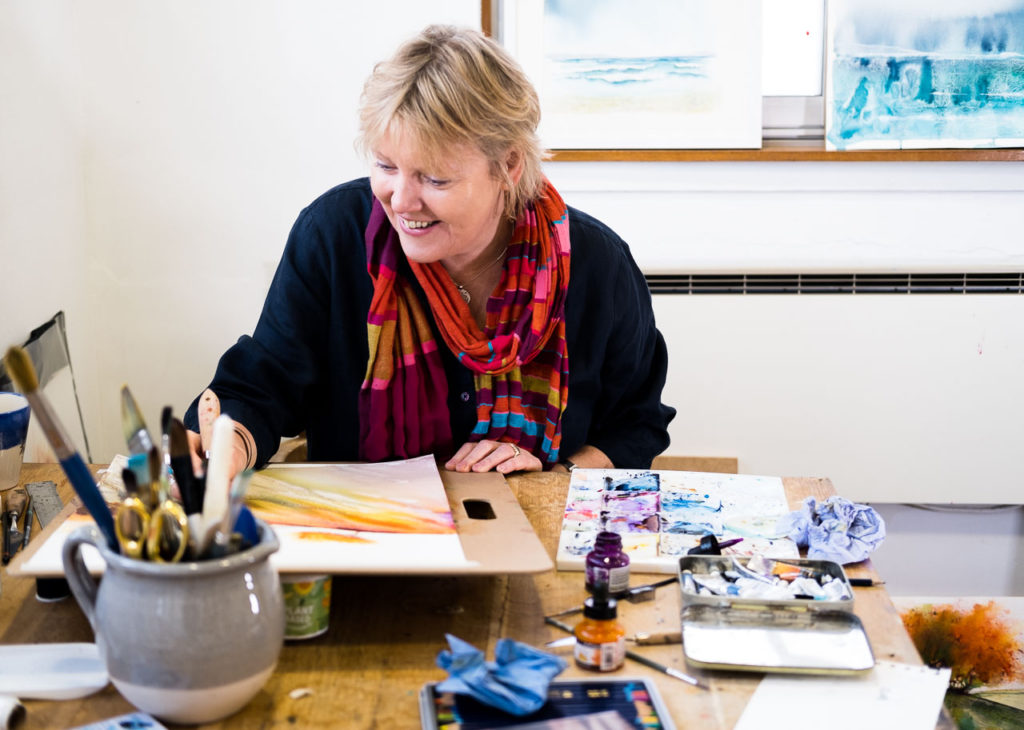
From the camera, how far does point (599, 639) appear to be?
3.05 feet

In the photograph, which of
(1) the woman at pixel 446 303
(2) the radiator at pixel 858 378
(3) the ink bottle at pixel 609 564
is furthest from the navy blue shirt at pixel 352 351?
(2) the radiator at pixel 858 378

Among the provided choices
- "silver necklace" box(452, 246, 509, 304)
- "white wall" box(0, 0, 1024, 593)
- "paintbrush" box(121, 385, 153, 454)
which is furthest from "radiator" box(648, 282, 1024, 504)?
"paintbrush" box(121, 385, 153, 454)

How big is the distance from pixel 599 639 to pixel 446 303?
2.24 ft

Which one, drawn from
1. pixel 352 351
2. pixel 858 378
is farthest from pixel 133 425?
pixel 858 378

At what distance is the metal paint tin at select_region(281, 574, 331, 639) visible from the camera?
969mm

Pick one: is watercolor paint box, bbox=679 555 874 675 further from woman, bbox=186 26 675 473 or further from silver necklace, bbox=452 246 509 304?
silver necklace, bbox=452 246 509 304

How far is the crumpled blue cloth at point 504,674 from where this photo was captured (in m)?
0.85

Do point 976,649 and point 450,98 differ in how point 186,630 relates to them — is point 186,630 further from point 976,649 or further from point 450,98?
point 976,649

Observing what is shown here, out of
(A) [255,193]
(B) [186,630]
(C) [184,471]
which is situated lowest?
(B) [186,630]

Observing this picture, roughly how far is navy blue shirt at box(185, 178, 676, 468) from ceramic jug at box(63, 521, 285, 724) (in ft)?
1.92

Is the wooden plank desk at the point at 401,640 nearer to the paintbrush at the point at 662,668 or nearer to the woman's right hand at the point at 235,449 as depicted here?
the paintbrush at the point at 662,668

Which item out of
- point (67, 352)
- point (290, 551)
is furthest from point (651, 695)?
point (67, 352)

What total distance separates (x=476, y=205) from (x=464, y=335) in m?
0.18

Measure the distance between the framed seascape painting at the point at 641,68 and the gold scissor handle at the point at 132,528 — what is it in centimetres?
188
